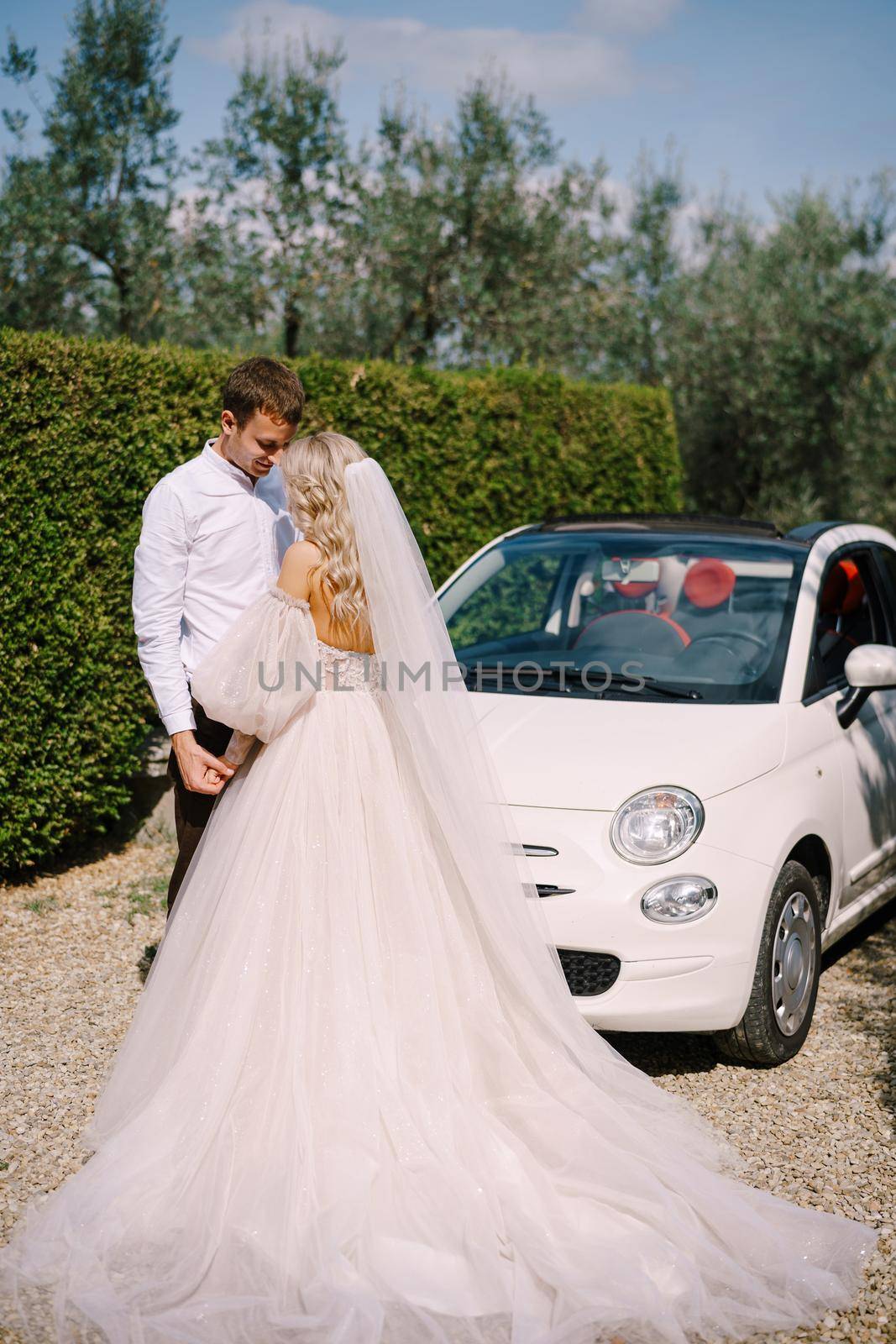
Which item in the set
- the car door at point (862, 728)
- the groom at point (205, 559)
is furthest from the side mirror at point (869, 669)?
the groom at point (205, 559)

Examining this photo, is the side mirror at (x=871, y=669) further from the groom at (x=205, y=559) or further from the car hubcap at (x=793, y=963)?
the groom at (x=205, y=559)

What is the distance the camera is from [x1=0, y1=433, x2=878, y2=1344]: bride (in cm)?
244

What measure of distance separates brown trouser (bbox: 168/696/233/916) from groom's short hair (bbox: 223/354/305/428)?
2.92 ft

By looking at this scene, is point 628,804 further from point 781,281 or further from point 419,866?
point 781,281

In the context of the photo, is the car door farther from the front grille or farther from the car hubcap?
the front grille

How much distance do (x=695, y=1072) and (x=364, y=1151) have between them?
4.98 ft

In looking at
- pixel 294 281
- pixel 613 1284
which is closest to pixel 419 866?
pixel 613 1284

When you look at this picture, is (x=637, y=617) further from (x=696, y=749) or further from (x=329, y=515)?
(x=329, y=515)

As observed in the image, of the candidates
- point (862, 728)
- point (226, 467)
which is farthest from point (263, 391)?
point (862, 728)

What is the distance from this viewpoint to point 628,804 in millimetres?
3562

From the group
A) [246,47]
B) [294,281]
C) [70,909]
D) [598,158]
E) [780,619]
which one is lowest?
[70,909]

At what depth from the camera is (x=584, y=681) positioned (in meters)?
4.31

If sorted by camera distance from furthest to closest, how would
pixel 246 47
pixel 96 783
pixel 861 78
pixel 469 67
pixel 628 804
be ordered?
pixel 861 78
pixel 469 67
pixel 246 47
pixel 96 783
pixel 628 804

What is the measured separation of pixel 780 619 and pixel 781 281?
40.4ft
